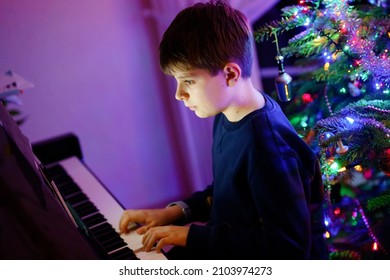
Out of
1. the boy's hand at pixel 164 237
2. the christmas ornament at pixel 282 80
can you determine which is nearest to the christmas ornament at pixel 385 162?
the christmas ornament at pixel 282 80

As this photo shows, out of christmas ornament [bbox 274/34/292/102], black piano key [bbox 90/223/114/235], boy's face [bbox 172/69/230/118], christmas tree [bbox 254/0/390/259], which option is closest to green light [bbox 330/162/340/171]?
christmas tree [bbox 254/0/390/259]

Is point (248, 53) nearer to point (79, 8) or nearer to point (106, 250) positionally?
point (106, 250)

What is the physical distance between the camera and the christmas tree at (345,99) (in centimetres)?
120

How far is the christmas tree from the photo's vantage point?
1203 mm

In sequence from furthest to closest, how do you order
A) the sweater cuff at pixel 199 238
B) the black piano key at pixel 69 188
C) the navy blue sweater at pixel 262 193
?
the black piano key at pixel 69 188, the sweater cuff at pixel 199 238, the navy blue sweater at pixel 262 193

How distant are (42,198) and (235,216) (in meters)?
0.42

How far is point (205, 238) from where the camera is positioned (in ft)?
3.85

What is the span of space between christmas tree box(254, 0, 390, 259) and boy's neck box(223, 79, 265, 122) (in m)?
0.14

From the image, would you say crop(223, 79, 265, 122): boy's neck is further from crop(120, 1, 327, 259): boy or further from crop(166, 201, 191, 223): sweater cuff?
crop(166, 201, 191, 223): sweater cuff

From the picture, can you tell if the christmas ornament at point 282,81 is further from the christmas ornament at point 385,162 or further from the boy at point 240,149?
the christmas ornament at point 385,162

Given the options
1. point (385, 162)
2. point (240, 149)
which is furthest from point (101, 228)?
point (385, 162)
